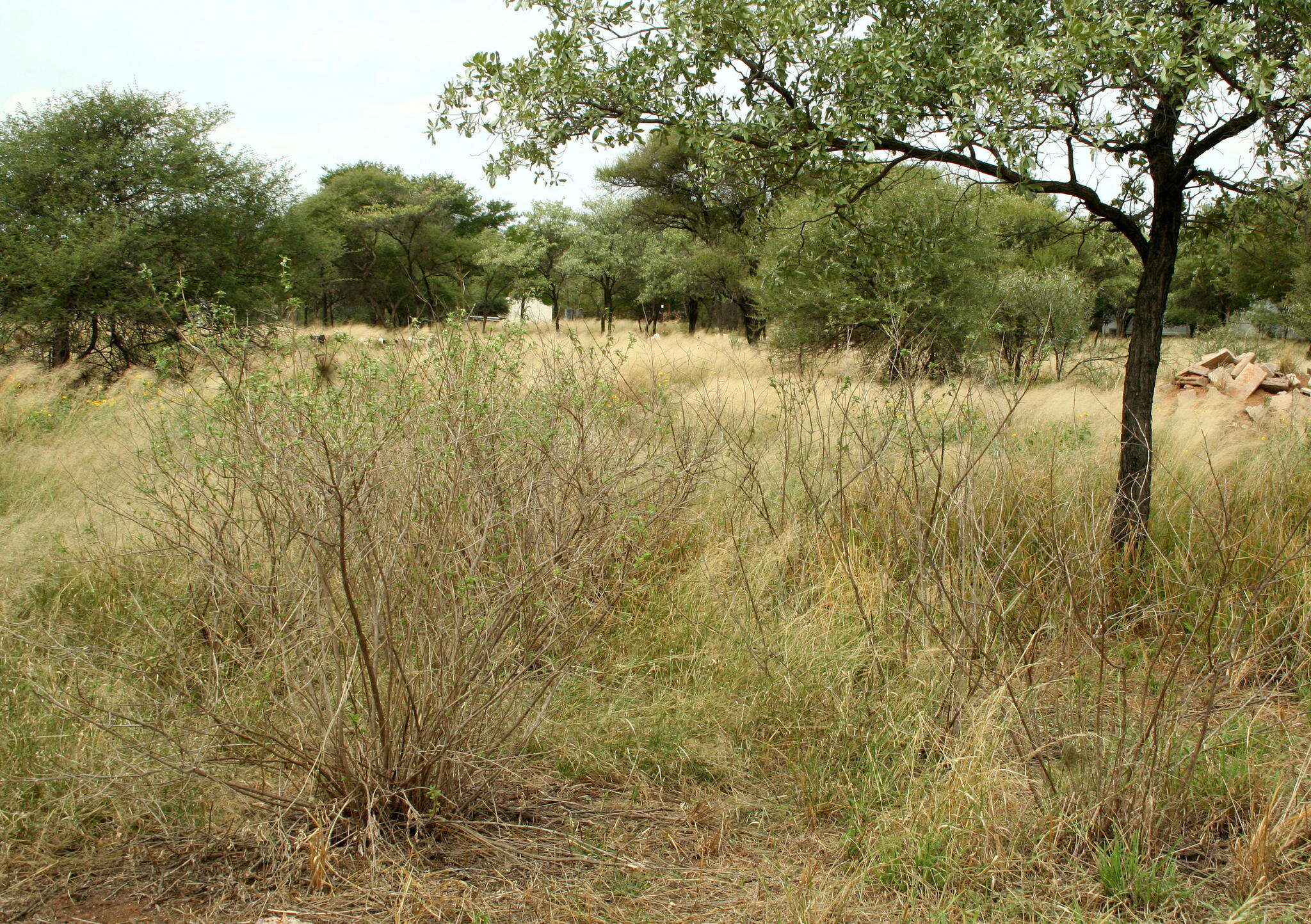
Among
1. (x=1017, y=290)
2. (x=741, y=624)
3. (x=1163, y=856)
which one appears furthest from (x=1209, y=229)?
(x=1017, y=290)

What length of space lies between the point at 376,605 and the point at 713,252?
850 inches

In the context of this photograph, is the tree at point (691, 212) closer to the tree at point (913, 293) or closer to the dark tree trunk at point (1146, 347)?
the tree at point (913, 293)

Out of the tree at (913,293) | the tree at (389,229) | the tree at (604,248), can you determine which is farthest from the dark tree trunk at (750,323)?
the tree at (389,229)

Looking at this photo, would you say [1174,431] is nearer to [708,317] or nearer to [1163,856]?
[1163,856]

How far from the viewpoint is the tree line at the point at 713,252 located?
4.97 metres

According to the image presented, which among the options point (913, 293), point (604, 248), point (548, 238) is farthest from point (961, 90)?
point (548, 238)

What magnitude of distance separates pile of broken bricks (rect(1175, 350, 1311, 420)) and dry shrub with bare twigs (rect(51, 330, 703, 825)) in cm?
884

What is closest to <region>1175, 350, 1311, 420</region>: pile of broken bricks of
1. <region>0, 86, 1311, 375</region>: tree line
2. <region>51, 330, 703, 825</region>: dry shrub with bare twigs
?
<region>0, 86, 1311, 375</region>: tree line

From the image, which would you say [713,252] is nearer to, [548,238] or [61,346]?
[548,238]

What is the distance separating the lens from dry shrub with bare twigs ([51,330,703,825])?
8.19 ft

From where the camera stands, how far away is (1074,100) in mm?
4176

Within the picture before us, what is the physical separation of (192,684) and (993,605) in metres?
2.99

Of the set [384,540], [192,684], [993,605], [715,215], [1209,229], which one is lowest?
[192,684]

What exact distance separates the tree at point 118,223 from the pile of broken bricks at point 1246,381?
12104mm
